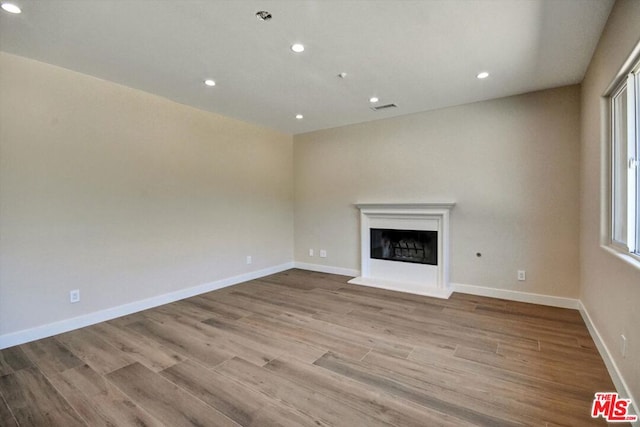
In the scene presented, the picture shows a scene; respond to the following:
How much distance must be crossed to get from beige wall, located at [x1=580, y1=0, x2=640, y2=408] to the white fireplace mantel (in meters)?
1.45

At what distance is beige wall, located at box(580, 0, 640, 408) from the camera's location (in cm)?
173

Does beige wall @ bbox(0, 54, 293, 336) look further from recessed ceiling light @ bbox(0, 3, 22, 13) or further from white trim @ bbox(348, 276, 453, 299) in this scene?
white trim @ bbox(348, 276, 453, 299)

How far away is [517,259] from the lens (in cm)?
376

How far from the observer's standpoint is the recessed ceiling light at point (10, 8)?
204 cm

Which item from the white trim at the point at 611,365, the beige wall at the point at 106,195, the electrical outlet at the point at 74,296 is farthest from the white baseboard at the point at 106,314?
the white trim at the point at 611,365

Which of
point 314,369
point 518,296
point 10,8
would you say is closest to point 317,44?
point 10,8

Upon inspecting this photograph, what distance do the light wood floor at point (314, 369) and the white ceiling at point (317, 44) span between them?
2585 mm

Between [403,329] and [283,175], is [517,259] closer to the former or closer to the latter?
[403,329]

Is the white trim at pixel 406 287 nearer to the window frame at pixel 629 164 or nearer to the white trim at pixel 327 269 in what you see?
the white trim at pixel 327 269

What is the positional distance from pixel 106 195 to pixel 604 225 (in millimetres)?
4818

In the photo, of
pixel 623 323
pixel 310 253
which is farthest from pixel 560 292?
pixel 310 253

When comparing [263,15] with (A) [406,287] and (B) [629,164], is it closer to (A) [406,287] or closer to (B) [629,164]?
(B) [629,164]

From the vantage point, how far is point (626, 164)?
2.14 metres

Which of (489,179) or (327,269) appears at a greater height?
(489,179)
